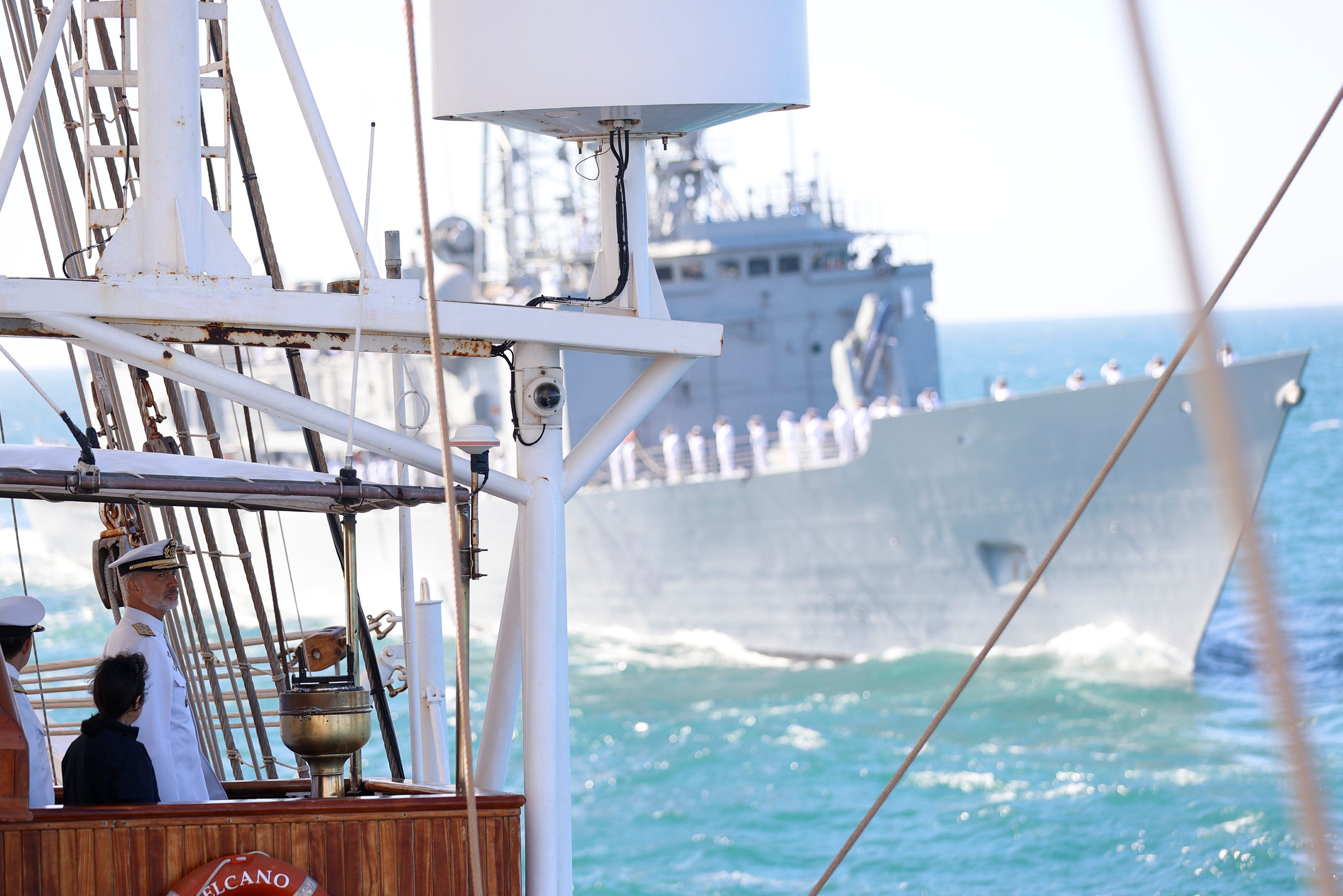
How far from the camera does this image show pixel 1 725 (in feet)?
11.6

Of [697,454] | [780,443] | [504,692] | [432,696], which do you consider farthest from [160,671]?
[780,443]

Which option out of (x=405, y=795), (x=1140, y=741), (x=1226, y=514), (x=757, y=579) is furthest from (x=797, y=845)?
(x=1226, y=514)

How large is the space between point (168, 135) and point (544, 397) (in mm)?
1281

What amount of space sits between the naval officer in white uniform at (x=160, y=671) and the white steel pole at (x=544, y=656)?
38.2 inches

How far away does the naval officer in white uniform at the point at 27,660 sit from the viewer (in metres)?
3.94

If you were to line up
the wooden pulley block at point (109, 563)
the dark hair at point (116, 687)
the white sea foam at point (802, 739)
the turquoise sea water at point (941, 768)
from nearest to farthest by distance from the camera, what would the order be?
the dark hair at point (116, 687)
the wooden pulley block at point (109, 563)
the turquoise sea water at point (941, 768)
the white sea foam at point (802, 739)

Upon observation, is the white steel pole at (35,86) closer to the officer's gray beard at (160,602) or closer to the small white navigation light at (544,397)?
the officer's gray beard at (160,602)

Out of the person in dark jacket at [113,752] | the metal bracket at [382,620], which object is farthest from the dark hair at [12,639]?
the metal bracket at [382,620]

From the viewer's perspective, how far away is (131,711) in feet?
12.8

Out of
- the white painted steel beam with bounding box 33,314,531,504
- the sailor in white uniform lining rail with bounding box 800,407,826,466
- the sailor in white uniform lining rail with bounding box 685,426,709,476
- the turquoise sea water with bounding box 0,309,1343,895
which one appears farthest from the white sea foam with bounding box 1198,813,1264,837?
the white painted steel beam with bounding box 33,314,531,504

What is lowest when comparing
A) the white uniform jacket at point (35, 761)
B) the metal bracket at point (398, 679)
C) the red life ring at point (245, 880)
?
the red life ring at point (245, 880)

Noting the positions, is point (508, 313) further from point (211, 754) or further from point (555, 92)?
point (211, 754)

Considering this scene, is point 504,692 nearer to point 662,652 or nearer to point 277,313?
point 277,313

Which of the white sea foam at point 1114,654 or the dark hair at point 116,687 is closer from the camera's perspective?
the dark hair at point 116,687
